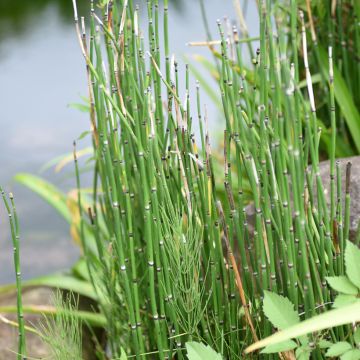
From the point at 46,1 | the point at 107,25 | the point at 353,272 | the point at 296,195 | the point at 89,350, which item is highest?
the point at 46,1

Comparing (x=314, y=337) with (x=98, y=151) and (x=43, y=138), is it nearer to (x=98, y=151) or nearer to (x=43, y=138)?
(x=98, y=151)

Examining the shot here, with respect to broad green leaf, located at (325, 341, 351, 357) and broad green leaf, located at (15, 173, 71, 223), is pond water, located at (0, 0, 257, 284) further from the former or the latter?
broad green leaf, located at (325, 341, 351, 357)

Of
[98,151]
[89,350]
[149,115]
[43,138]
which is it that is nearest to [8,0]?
[43,138]

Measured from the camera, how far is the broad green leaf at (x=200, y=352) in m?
0.89

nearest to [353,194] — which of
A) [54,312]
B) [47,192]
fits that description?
[54,312]

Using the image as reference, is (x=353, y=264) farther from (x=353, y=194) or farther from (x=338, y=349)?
(x=353, y=194)

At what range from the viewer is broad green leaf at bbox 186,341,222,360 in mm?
890

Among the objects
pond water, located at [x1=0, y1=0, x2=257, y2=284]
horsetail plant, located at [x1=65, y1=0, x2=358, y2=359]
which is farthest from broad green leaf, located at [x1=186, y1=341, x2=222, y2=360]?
pond water, located at [x1=0, y1=0, x2=257, y2=284]

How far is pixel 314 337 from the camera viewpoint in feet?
3.14

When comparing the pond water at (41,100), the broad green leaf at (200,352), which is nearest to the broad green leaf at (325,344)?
the broad green leaf at (200,352)

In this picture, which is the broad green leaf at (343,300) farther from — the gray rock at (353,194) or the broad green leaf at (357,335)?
the gray rock at (353,194)

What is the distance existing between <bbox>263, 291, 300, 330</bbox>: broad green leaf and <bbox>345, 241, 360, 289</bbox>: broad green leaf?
8cm

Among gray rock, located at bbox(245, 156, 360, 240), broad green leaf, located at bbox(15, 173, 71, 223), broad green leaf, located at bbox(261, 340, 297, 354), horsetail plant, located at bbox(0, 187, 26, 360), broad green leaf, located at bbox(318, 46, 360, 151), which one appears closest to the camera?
broad green leaf, located at bbox(261, 340, 297, 354)

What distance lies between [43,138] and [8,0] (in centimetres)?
161
